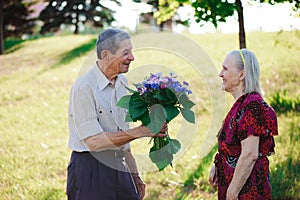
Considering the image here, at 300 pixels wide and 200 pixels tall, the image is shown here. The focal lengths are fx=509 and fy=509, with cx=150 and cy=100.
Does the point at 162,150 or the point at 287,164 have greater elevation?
the point at 162,150

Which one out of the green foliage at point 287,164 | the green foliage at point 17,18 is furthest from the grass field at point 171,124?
the green foliage at point 17,18

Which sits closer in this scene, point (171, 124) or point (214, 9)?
point (171, 124)

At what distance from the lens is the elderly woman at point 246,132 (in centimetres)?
287

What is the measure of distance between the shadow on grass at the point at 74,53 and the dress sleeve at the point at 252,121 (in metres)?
10.2

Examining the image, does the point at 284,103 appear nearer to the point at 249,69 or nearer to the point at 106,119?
the point at 249,69

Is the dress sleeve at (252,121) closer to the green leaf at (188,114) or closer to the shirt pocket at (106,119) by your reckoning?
the green leaf at (188,114)

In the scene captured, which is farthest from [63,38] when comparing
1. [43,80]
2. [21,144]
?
[21,144]

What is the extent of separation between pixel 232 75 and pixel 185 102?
0.32m

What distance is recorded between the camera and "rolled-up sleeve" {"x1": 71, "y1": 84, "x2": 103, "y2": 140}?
2961 millimetres

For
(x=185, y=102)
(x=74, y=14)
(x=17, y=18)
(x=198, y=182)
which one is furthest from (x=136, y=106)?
(x=74, y=14)

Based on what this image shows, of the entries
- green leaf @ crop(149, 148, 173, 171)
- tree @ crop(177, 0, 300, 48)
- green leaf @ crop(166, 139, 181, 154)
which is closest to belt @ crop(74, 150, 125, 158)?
green leaf @ crop(149, 148, 173, 171)

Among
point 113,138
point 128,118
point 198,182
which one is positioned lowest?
point 198,182

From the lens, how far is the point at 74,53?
46.4 feet

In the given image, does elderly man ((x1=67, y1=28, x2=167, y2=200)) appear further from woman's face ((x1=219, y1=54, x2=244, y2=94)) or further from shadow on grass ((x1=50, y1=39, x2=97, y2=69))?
shadow on grass ((x1=50, y1=39, x2=97, y2=69))
